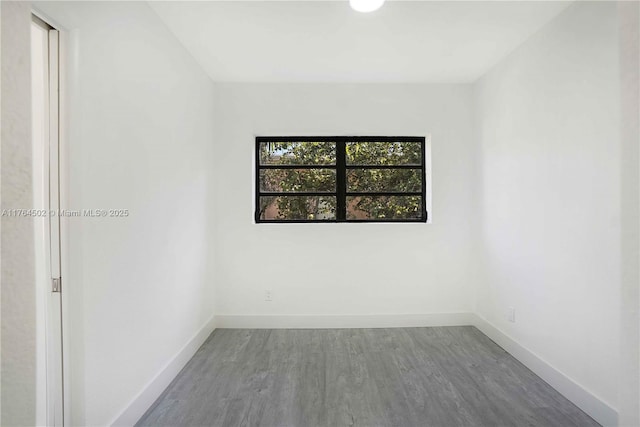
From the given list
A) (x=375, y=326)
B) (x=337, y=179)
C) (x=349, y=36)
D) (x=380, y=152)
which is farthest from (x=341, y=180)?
(x=375, y=326)

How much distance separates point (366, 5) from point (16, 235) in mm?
2158

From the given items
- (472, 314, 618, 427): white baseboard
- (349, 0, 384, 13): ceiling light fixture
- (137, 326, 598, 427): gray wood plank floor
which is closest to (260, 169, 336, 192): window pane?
(137, 326, 598, 427): gray wood plank floor

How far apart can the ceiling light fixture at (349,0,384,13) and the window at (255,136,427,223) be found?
155cm

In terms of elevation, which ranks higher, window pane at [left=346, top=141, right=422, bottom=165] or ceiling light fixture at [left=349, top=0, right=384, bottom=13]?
ceiling light fixture at [left=349, top=0, right=384, bottom=13]

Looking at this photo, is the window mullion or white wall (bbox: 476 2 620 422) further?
the window mullion

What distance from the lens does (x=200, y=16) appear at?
226cm

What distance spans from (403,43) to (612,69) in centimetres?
137

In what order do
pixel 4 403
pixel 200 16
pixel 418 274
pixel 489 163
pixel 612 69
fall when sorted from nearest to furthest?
pixel 4 403
pixel 612 69
pixel 200 16
pixel 489 163
pixel 418 274

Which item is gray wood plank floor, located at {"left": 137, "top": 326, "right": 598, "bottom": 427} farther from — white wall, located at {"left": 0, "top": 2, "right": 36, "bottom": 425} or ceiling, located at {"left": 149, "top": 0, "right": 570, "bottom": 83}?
ceiling, located at {"left": 149, "top": 0, "right": 570, "bottom": 83}

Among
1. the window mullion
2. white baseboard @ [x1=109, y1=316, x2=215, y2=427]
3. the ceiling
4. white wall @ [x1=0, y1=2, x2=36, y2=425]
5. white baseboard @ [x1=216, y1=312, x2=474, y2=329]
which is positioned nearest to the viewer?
white wall @ [x1=0, y1=2, x2=36, y2=425]

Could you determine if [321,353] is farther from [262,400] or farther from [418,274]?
[418,274]

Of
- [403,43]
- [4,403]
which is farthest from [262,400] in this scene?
[403,43]

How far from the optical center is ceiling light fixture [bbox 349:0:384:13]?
2.05 meters

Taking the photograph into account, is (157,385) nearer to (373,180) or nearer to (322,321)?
(322,321)
